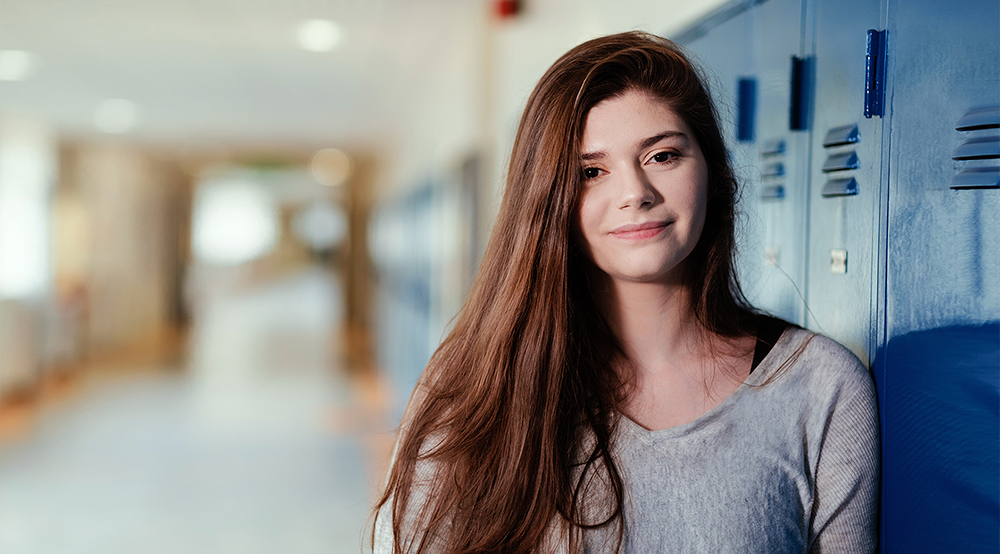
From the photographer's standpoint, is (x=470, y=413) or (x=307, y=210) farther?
(x=307, y=210)

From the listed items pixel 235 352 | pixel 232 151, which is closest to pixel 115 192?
pixel 232 151

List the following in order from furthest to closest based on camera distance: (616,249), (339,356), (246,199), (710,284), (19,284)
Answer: (246,199) → (339,356) → (19,284) → (710,284) → (616,249)

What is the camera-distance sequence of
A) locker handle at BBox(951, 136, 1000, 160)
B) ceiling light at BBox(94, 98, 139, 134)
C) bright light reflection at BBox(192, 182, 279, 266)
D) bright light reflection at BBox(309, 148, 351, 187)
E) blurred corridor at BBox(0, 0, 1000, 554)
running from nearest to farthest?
locker handle at BBox(951, 136, 1000, 160)
blurred corridor at BBox(0, 0, 1000, 554)
ceiling light at BBox(94, 98, 139, 134)
bright light reflection at BBox(309, 148, 351, 187)
bright light reflection at BBox(192, 182, 279, 266)

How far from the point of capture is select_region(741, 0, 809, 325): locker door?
52.9 inches

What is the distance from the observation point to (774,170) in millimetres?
1426

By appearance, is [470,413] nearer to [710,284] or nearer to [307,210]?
[710,284]

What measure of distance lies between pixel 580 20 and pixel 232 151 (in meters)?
10.5

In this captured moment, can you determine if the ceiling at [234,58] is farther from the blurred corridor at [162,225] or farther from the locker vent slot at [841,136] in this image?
the locker vent slot at [841,136]

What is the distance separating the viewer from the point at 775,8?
138 centimetres

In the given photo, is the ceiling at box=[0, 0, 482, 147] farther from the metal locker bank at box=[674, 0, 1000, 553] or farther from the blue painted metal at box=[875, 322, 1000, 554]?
the blue painted metal at box=[875, 322, 1000, 554]

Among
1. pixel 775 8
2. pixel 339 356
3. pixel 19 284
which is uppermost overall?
pixel 775 8

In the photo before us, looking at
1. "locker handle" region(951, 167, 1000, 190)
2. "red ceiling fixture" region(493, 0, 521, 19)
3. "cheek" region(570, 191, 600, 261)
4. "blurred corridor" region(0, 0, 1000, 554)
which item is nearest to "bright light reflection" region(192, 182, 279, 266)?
"blurred corridor" region(0, 0, 1000, 554)

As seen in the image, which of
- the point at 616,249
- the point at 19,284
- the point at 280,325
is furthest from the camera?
the point at 280,325

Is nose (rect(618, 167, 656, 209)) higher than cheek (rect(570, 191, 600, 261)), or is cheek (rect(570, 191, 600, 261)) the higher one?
nose (rect(618, 167, 656, 209))
